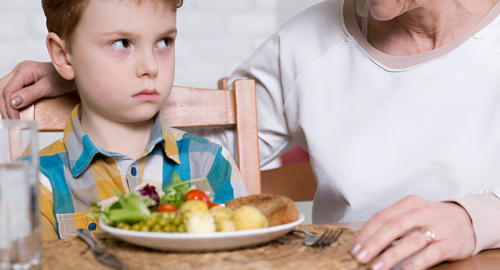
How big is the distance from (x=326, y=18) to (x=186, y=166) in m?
0.56

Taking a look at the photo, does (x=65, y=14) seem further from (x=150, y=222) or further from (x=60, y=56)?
(x=150, y=222)

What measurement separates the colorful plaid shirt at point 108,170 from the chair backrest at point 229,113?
50 mm

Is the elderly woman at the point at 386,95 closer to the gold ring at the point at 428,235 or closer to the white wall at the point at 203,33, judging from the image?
the gold ring at the point at 428,235

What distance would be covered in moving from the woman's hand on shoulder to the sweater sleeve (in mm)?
857

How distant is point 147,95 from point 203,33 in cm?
153

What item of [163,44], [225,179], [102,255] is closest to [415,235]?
[102,255]


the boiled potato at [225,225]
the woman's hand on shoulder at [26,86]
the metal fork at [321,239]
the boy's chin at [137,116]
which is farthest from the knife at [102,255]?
the woman's hand on shoulder at [26,86]

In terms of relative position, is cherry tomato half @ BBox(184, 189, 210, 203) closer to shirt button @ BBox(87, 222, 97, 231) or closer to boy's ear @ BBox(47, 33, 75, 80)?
shirt button @ BBox(87, 222, 97, 231)

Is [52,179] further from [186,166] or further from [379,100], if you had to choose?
[379,100]

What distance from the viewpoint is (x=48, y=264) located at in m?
0.59

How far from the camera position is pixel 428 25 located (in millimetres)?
1171

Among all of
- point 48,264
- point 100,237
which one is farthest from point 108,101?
point 48,264

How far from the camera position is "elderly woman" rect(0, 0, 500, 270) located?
108 centimetres

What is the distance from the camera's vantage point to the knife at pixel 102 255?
566 millimetres
